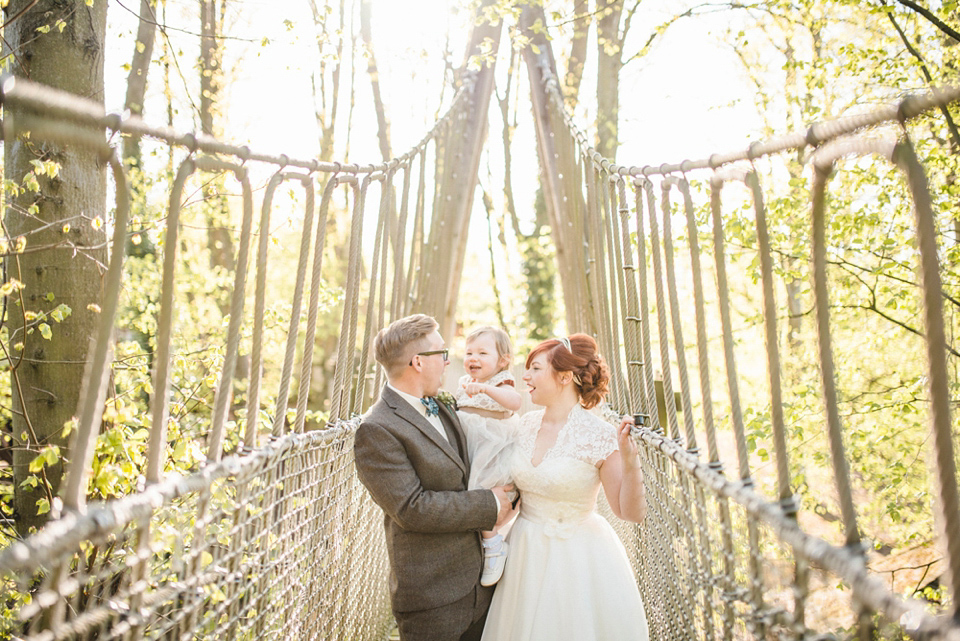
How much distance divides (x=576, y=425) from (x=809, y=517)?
6.31 metres

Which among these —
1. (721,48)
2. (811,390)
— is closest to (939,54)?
(811,390)

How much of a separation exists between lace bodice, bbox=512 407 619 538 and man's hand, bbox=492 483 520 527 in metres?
0.05

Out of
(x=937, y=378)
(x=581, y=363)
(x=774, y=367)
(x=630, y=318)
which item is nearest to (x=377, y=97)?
(x=630, y=318)

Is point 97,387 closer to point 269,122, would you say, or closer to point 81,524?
point 81,524

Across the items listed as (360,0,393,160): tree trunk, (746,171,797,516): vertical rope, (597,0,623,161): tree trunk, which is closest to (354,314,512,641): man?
(746,171,797,516): vertical rope

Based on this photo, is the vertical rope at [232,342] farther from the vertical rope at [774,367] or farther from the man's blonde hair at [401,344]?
the vertical rope at [774,367]

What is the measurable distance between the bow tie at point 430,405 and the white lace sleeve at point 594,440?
0.35 m

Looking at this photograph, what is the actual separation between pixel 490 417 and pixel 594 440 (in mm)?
481

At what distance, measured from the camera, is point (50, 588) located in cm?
80

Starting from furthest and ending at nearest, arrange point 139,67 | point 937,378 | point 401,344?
point 139,67 → point 401,344 → point 937,378

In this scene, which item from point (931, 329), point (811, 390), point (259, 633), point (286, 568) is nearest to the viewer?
point (931, 329)

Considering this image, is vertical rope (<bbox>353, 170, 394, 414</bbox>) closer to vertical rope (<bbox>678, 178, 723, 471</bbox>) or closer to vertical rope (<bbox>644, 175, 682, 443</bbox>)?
vertical rope (<bbox>644, 175, 682, 443</bbox>)

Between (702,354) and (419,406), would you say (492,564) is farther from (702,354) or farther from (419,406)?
(702,354)

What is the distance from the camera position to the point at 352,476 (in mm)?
2084
